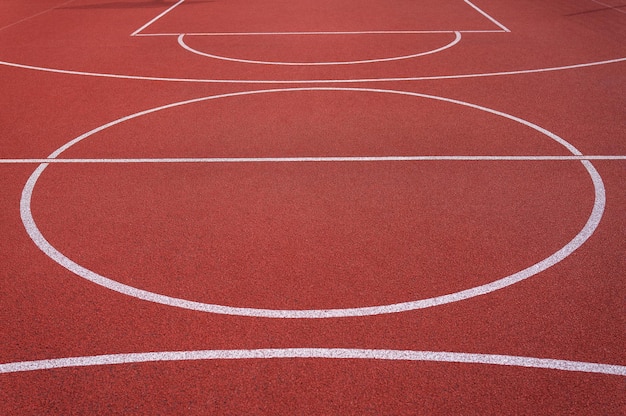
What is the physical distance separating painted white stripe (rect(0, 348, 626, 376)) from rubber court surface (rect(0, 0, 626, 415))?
12 mm

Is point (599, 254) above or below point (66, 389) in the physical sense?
below

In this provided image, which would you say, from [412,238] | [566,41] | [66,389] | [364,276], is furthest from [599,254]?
[566,41]

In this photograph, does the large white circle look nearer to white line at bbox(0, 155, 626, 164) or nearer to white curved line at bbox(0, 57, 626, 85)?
white line at bbox(0, 155, 626, 164)

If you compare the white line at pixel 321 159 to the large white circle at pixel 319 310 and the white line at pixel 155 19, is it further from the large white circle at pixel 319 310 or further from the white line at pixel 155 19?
the white line at pixel 155 19

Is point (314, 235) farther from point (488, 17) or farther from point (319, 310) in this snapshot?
point (488, 17)

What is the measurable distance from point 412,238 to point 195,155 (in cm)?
256

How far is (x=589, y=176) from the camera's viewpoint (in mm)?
5914

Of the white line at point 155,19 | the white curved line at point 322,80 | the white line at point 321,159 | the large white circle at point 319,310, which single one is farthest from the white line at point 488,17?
the large white circle at point 319,310

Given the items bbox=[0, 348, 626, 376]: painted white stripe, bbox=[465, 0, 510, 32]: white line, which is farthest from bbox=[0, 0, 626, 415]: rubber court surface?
bbox=[465, 0, 510, 32]: white line

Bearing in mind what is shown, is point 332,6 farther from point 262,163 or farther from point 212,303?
point 212,303

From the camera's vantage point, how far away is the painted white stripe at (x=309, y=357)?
367 cm

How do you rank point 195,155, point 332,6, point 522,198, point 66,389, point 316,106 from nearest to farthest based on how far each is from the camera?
point 66,389, point 522,198, point 195,155, point 316,106, point 332,6

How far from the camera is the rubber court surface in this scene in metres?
3.59

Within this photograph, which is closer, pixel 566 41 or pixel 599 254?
pixel 599 254
